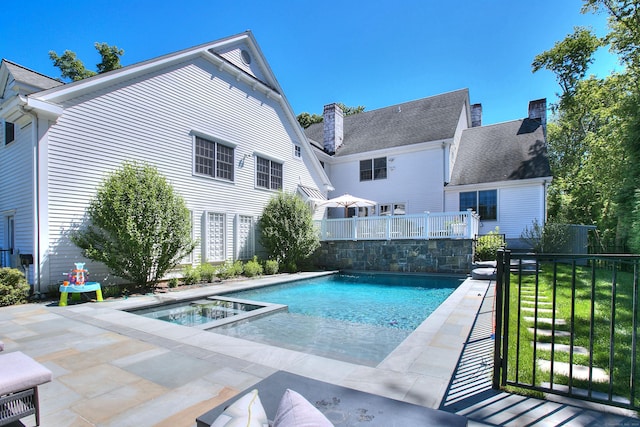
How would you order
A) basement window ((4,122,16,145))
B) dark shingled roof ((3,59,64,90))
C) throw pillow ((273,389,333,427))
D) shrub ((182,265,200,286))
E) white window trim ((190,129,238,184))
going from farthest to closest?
white window trim ((190,129,238,184))
shrub ((182,265,200,286))
basement window ((4,122,16,145))
dark shingled roof ((3,59,64,90))
throw pillow ((273,389,333,427))

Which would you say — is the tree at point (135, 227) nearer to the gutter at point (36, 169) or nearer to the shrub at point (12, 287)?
the gutter at point (36, 169)

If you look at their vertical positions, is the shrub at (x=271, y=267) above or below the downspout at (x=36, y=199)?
below

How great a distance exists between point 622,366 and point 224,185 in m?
12.4

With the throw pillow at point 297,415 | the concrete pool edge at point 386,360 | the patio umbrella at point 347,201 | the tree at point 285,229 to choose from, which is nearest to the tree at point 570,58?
the patio umbrella at point 347,201

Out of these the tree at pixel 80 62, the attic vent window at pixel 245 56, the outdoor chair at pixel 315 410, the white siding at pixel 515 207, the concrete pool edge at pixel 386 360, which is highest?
the tree at pixel 80 62

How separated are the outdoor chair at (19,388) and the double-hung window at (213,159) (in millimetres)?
10530

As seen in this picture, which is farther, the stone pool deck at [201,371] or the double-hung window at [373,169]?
the double-hung window at [373,169]

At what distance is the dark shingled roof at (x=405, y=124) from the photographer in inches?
750

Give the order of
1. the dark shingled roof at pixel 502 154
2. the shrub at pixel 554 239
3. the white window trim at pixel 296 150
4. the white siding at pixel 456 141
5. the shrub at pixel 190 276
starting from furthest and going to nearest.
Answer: the white siding at pixel 456 141
the dark shingled roof at pixel 502 154
the white window trim at pixel 296 150
the shrub at pixel 554 239
the shrub at pixel 190 276

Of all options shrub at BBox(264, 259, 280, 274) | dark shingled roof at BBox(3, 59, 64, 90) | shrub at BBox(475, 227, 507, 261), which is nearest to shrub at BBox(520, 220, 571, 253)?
shrub at BBox(475, 227, 507, 261)

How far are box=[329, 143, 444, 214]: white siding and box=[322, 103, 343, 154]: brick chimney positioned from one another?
1.79 metres

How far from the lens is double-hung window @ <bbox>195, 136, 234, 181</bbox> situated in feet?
41.2

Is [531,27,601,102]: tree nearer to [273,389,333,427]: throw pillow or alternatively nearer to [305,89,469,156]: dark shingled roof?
[305,89,469,156]: dark shingled roof

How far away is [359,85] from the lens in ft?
69.0
